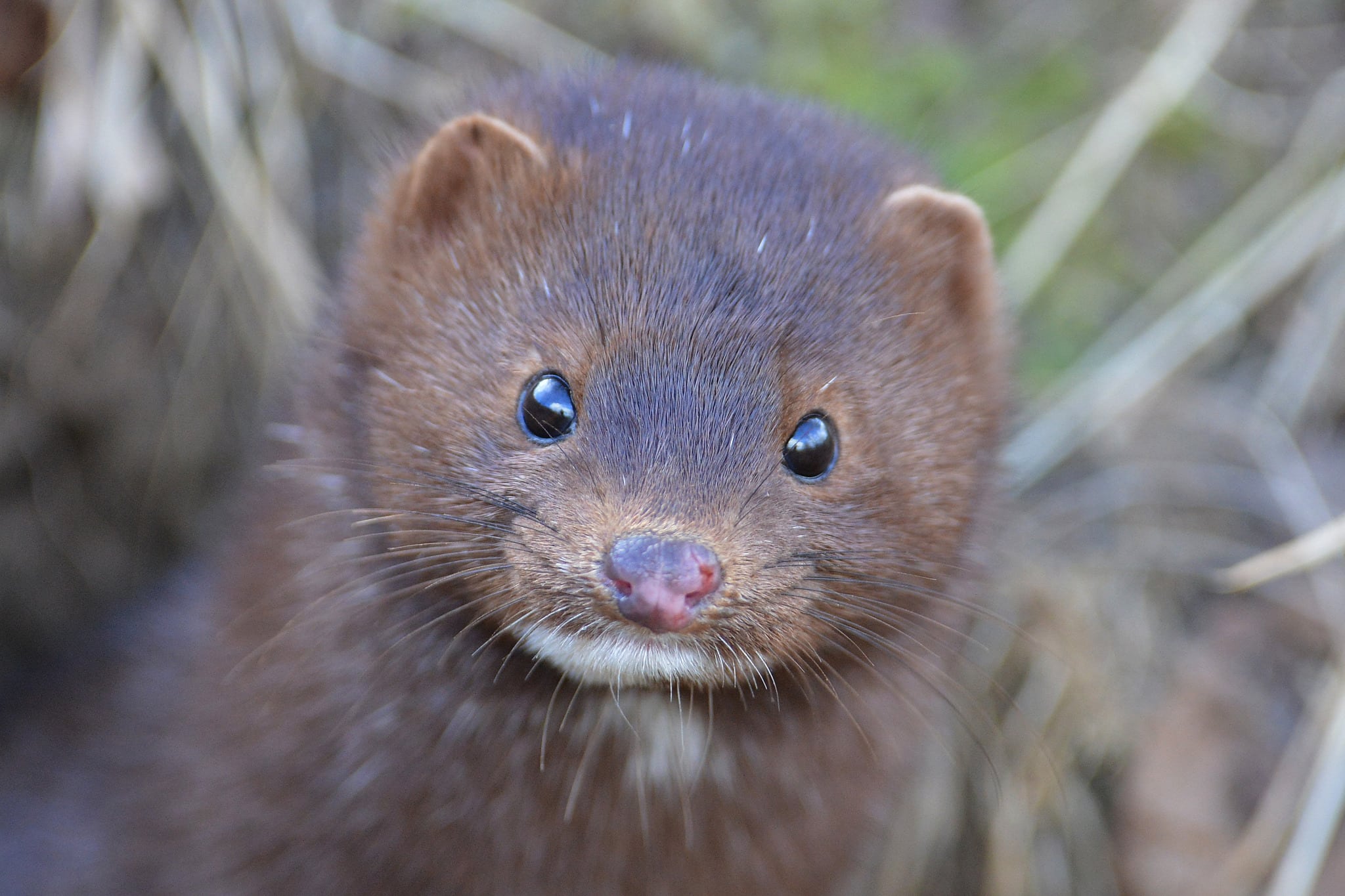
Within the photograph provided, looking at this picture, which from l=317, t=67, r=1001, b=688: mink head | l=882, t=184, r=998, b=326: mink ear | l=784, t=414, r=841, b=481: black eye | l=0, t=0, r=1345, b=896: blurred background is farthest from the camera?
l=0, t=0, r=1345, b=896: blurred background

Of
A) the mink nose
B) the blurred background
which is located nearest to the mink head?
the mink nose

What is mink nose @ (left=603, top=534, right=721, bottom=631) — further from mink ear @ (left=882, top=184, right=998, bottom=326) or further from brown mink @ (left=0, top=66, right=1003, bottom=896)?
mink ear @ (left=882, top=184, right=998, bottom=326)

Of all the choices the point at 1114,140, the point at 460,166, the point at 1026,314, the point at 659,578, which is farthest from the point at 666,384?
the point at 1114,140

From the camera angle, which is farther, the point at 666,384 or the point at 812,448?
the point at 812,448

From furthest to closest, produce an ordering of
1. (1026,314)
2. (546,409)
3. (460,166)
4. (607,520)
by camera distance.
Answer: (1026,314), (460,166), (546,409), (607,520)

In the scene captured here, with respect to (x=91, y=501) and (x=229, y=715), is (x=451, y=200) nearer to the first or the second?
(x=229, y=715)

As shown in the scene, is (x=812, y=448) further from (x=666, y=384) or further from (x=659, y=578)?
(x=659, y=578)

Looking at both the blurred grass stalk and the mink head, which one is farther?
the blurred grass stalk

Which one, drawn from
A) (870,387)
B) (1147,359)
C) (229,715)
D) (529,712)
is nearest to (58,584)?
(229,715)
